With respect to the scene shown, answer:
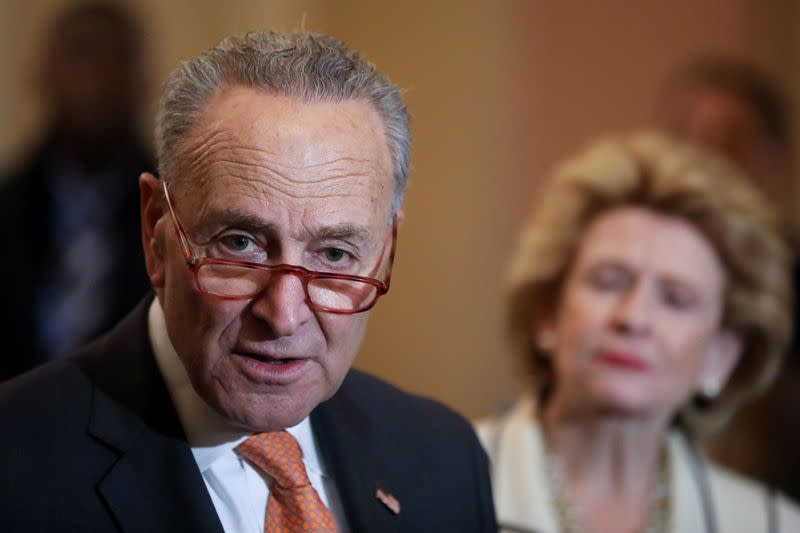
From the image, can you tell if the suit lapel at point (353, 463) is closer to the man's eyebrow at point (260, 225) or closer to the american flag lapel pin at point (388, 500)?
the american flag lapel pin at point (388, 500)

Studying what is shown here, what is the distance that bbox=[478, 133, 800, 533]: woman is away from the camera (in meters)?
2.34

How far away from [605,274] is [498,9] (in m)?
2.64

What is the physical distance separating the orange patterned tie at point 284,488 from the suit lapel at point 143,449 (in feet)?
0.26

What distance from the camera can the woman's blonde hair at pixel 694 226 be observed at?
243 cm

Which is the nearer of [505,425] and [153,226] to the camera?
[153,226]

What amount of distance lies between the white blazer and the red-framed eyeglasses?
120cm

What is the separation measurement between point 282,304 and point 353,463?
354mm

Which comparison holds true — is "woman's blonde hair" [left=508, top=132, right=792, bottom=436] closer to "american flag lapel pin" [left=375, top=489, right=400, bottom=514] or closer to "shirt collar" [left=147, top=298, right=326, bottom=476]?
"american flag lapel pin" [left=375, top=489, right=400, bottom=514]

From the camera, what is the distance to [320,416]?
1.47 m

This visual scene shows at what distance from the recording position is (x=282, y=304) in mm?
1180

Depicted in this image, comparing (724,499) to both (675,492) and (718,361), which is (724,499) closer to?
(675,492)

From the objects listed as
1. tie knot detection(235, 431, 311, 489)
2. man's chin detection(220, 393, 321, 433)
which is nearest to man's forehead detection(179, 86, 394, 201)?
man's chin detection(220, 393, 321, 433)

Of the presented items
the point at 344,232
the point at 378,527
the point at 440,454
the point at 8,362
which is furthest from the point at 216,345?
the point at 8,362

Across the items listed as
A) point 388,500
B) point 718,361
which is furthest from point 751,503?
point 388,500
